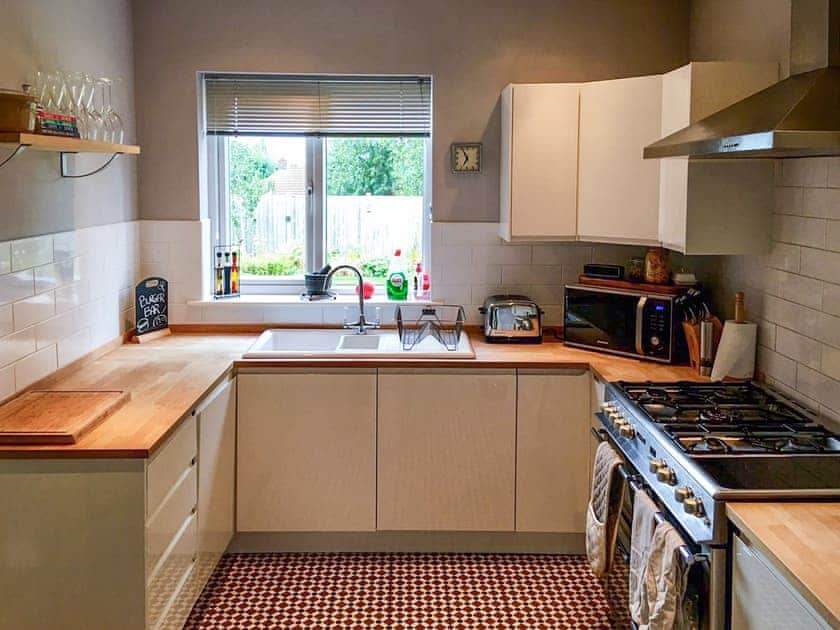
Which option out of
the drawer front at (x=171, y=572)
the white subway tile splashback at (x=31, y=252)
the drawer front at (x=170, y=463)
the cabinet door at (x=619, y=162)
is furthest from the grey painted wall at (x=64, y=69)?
the cabinet door at (x=619, y=162)

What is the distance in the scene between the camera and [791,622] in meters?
1.91

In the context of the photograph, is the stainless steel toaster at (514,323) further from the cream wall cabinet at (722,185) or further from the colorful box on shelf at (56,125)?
the colorful box on shelf at (56,125)

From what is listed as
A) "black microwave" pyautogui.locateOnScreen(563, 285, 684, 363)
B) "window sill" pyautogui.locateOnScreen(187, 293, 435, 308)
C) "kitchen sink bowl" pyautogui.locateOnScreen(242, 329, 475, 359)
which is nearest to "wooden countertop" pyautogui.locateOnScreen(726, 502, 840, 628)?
"black microwave" pyautogui.locateOnScreen(563, 285, 684, 363)

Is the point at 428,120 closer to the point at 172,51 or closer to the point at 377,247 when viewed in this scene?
the point at 377,247

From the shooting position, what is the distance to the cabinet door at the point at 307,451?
3.87 metres

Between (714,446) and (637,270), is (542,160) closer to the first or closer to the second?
(637,270)

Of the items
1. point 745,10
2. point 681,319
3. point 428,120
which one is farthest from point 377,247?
point 745,10

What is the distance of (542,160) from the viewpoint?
409cm

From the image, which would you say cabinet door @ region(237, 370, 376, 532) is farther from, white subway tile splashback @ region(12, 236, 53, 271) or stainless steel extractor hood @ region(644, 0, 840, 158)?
stainless steel extractor hood @ region(644, 0, 840, 158)

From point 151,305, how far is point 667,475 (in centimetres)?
265

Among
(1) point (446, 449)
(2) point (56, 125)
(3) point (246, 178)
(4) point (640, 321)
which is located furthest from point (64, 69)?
(4) point (640, 321)

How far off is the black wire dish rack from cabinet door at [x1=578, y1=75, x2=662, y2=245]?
2.33 ft

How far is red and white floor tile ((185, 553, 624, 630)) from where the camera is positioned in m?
3.46

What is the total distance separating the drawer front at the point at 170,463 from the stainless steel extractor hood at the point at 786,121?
1709 mm
